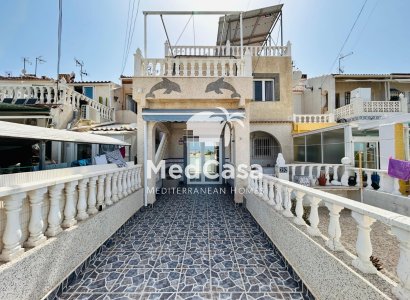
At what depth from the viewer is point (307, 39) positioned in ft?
42.3

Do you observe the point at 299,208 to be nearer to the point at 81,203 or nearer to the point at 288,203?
the point at 288,203

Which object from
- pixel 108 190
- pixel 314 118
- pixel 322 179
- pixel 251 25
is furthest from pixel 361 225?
pixel 251 25

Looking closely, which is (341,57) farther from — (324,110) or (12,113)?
(12,113)

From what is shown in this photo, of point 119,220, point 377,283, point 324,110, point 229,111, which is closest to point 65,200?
point 119,220

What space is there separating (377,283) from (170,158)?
14.7 m

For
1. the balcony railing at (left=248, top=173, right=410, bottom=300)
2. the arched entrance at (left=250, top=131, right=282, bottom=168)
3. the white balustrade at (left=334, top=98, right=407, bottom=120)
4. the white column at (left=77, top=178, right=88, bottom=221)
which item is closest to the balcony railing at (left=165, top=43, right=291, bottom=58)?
the arched entrance at (left=250, top=131, right=282, bottom=168)

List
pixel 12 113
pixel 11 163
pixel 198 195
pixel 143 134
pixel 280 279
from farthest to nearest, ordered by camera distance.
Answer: pixel 198 195 < pixel 143 134 < pixel 12 113 < pixel 11 163 < pixel 280 279

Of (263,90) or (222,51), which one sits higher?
(222,51)

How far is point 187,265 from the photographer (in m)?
4.62

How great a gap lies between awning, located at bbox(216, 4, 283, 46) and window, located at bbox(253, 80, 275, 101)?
427cm

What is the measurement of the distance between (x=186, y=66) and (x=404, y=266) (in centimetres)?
936

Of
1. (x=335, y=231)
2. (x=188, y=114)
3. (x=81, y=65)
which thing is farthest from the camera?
(x=81, y=65)

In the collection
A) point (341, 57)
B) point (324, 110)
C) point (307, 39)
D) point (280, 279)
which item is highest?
point (341, 57)

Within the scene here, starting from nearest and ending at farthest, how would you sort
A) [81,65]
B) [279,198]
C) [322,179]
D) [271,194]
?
[279,198]
[271,194]
[322,179]
[81,65]
